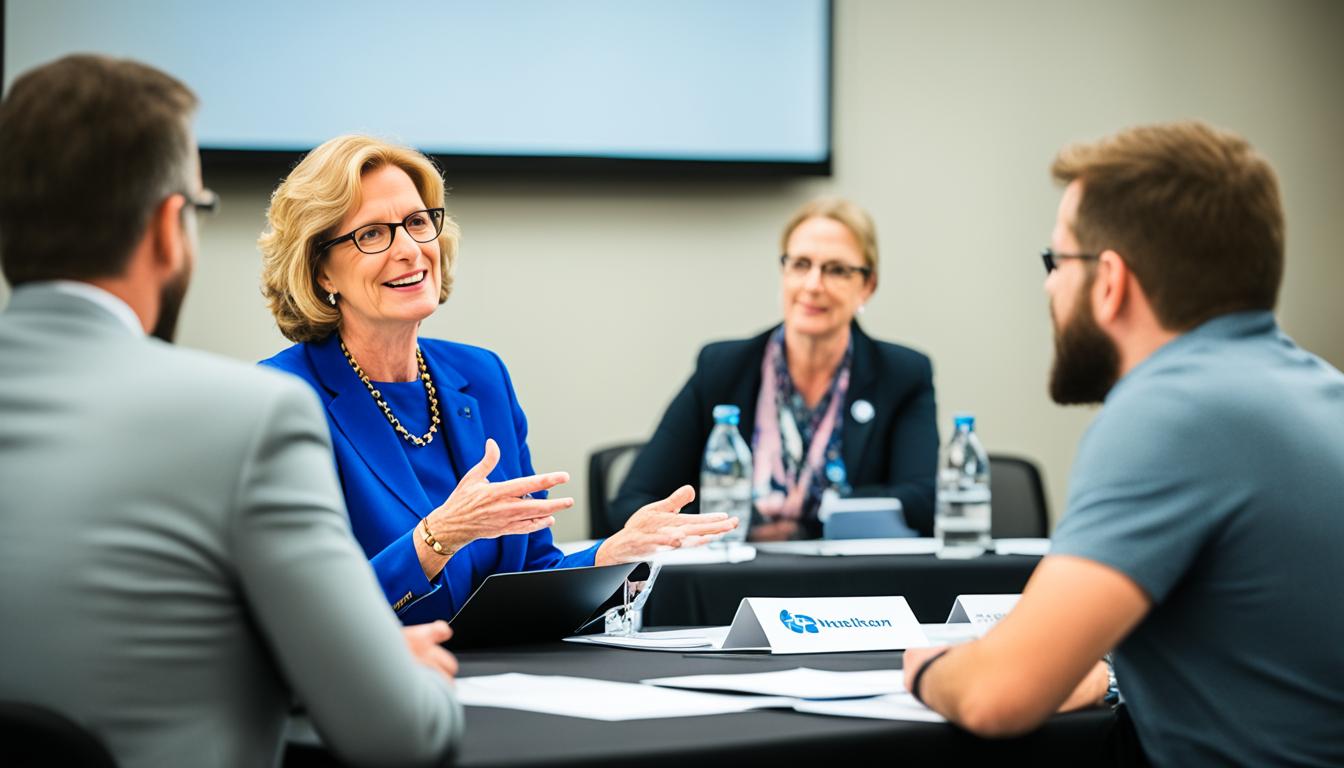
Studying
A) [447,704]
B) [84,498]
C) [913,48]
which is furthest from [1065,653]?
[913,48]

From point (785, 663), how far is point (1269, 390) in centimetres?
72

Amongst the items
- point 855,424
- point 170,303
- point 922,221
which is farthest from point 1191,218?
point 922,221

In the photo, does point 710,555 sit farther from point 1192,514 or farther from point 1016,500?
point 1192,514

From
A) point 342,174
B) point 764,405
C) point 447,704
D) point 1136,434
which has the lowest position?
point 764,405

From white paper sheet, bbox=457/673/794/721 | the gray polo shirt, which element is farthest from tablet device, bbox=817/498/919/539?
the gray polo shirt

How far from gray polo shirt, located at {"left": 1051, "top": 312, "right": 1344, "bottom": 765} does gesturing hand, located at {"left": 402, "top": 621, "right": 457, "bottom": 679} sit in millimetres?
685

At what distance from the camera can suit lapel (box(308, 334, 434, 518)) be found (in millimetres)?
2311

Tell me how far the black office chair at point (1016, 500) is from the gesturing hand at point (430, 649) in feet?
9.20

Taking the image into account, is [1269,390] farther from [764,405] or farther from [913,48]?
[913,48]

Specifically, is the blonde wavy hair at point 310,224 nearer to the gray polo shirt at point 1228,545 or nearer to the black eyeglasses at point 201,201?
the black eyeglasses at point 201,201

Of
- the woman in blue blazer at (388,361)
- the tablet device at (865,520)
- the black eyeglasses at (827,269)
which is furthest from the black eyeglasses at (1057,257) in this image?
the black eyeglasses at (827,269)

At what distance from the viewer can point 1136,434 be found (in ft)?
4.76

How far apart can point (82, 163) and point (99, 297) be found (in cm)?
13

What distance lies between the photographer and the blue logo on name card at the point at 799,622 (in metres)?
1.93
